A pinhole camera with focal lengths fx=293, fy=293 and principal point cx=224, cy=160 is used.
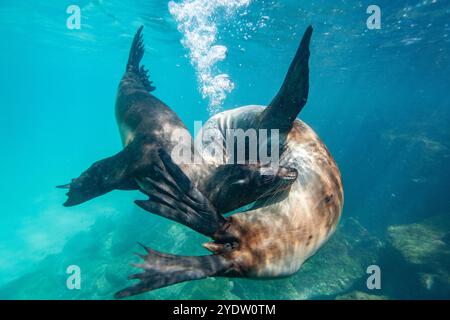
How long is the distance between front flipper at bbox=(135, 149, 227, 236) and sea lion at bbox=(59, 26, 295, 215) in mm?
157

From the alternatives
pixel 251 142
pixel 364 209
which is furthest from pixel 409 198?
pixel 251 142

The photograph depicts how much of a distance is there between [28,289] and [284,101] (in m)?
20.5

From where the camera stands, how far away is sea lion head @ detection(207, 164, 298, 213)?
2195 millimetres

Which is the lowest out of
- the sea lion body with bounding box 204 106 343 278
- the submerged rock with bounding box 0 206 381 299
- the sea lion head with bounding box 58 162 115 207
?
the submerged rock with bounding box 0 206 381 299

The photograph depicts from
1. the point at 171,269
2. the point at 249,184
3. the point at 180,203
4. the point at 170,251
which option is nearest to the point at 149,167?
the point at 180,203

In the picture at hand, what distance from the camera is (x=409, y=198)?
65.4 feet

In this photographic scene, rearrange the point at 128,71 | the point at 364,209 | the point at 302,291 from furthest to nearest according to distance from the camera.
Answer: the point at 364,209 < the point at 302,291 < the point at 128,71

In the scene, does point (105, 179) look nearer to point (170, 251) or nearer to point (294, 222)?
point (294, 222)

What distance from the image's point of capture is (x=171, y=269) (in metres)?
1.89

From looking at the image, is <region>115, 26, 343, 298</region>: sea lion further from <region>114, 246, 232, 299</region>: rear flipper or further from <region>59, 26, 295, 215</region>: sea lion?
<region>59, 26, 295, 215</region>: sea lion

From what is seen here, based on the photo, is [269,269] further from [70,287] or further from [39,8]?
[39,8]

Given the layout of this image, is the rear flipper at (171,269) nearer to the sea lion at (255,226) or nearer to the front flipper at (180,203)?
the sea lion at (255,226)

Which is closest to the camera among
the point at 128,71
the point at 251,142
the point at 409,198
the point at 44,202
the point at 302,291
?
the point at 251,142

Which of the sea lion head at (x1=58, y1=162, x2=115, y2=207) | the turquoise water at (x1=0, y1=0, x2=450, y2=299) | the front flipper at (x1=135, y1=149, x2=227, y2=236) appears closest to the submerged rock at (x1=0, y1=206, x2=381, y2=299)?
the turquoise water at (x1=0, y1=0, x2=450, y2=299)
